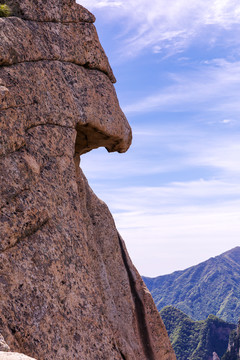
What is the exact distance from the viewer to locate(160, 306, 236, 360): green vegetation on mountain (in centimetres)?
16112

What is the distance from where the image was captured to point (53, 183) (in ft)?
36.7

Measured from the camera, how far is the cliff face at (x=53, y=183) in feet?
30.3

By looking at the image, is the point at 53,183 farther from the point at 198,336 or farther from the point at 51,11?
the point at 198,336

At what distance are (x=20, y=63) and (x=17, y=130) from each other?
2.07 meters

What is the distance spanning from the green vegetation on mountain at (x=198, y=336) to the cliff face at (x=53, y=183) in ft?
516

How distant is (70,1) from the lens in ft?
47.8

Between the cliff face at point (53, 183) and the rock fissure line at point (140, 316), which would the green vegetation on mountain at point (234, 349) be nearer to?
the rock fissure line at point (140, 316)

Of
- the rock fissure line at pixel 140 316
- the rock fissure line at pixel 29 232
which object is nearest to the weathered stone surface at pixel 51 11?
the rock fissure line at pixel 29 232

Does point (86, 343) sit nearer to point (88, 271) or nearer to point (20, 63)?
point (88, 271)

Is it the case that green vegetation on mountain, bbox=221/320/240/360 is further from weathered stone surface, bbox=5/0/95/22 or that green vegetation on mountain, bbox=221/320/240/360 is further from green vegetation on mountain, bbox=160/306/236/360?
weathered stone surface, bbox=5/0/95/22

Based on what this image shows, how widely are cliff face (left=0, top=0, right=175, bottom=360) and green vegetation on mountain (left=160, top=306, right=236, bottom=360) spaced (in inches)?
6192

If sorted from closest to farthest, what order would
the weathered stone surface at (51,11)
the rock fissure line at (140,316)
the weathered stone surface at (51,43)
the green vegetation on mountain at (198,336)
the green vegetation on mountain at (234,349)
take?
1. the weathered stone surface at (51,43)
2. the weathered stone surface at (51,11)
3. the rock fissure line at (140,316)
4. the green vegetation on mountain at (234,349)
5. the green vegetation on mountain at (198,336)

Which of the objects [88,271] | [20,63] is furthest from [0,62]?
[88,271]

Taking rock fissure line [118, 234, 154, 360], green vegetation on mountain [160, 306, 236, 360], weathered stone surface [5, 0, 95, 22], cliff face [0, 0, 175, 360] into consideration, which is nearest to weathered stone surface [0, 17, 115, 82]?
cliff face [0, 0, 175, 360]
